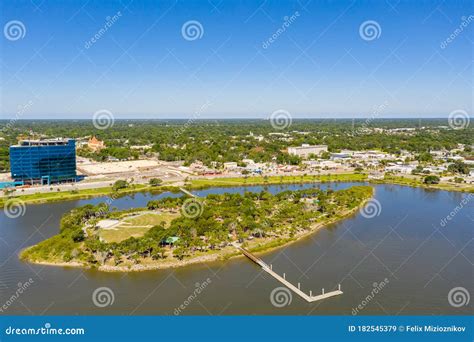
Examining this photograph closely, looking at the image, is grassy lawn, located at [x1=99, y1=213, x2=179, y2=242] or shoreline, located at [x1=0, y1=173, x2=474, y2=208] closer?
grassy lawn, located at [x1=99, y1=213, x2=179, y2=242]

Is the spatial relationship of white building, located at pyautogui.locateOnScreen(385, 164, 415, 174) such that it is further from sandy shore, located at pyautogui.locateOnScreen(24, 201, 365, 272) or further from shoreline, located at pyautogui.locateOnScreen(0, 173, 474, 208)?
sandy shore, located at pyautogui.locateOnScreen(24, 201, 365, 272)

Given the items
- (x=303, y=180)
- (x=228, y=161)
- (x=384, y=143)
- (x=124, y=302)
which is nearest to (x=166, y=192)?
(x=303, y=180)

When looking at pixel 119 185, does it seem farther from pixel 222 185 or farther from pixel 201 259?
pixel 201 259

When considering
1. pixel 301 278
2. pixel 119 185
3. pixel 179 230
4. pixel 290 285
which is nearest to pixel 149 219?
pixel 179 230

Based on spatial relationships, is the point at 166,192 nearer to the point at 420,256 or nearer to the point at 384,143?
the point at 420,256

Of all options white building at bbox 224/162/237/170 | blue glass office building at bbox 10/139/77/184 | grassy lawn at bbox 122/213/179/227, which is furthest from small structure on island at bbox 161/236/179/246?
white building at bbox 224/162/237/170

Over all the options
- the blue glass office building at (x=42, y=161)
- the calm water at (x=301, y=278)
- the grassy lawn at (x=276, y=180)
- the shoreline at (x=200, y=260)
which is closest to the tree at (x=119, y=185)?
the blue glass office building at (x=42, y=161)
